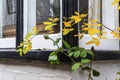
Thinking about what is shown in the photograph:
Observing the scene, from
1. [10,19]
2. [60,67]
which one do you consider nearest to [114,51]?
[60,67]

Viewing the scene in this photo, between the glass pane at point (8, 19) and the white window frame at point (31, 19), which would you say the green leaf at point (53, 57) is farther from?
the glass pane at point (8, 19)

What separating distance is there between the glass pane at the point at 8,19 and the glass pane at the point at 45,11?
23cm

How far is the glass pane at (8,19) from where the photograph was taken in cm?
167

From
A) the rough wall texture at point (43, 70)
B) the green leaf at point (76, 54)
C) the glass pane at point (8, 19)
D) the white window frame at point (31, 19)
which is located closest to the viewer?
the green leaf at point (76, 54)

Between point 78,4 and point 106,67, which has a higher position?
point 78,4

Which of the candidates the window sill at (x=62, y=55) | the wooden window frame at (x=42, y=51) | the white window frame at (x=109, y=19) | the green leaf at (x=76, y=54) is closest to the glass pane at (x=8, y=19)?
the wooden window frame at (x=42, y=51)

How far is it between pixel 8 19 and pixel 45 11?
38 centimetres

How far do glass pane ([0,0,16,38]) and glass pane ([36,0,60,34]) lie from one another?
0.23 m

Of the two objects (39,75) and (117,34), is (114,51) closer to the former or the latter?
(117,34)

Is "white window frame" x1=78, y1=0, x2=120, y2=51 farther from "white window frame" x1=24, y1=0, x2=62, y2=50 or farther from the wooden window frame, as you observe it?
"white window frame" x1=24, y1=0, x2=62, y2=50

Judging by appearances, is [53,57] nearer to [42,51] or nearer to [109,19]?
[42,51]

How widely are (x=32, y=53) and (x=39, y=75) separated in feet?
0.42

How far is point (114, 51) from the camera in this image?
144 cm

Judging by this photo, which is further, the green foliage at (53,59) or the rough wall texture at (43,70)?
the rough wall texture at (43,70)
